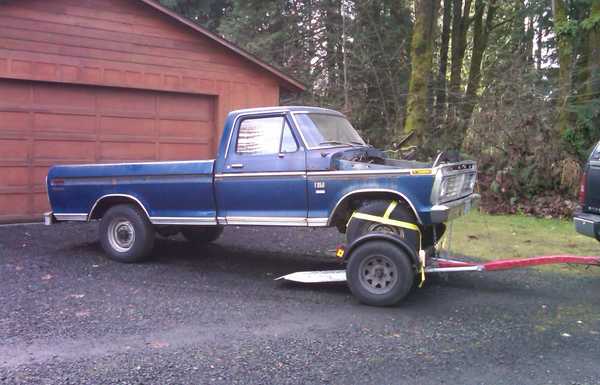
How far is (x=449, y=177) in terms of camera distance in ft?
21.1

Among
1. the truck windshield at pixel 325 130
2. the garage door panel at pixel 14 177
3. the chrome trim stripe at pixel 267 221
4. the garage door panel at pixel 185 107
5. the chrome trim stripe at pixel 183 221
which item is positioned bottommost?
the chrome trim stripe at pixel 183 221

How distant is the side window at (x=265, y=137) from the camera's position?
7.15 metres

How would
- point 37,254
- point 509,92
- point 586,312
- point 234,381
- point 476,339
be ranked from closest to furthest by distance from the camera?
point 234,381
point 476,339
point 586,312
point 37,254
point 509,92

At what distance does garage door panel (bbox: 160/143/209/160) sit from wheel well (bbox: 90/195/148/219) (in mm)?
4245

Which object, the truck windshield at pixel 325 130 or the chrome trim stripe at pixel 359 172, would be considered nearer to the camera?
the chrome trim stripe at pixel 359 172

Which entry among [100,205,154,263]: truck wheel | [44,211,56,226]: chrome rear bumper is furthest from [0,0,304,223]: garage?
[100,205,154,263]: truck wheel

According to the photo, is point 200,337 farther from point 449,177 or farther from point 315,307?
point 449,177

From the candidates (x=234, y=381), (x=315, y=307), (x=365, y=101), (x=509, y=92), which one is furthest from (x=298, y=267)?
(x=365, y=101)

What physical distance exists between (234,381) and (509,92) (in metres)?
13.5

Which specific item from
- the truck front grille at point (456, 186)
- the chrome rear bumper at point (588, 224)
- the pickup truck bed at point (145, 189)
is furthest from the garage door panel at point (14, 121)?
the chrome rear bumper at point (588, 224)

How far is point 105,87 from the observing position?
12.0 m

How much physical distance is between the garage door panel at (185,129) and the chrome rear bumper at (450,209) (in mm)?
7398

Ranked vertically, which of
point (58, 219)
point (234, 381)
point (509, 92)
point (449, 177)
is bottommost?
point (234, 381)

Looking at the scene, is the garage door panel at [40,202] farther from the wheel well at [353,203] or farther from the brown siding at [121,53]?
the wheel well at [353,203]
